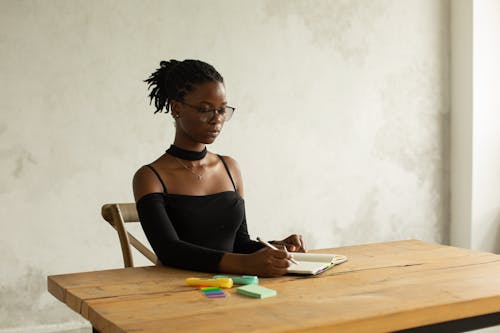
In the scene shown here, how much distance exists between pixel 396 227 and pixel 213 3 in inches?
82.3

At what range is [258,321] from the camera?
157cm

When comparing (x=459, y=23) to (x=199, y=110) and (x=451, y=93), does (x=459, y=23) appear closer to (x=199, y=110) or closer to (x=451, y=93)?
(x=451, y=93)

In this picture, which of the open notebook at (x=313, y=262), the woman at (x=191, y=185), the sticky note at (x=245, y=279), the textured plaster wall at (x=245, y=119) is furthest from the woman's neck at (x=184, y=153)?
the textured plaster wall at (x=245, y=119)

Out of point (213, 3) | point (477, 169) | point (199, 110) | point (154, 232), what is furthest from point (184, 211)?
point (477, 169)

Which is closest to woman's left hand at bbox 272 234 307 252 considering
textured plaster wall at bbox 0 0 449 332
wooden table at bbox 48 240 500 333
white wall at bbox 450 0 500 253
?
wooden table at bbox 48 240 500 333

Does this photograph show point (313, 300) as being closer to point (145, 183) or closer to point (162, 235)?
point (162, 235)

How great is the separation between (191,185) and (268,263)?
49 cm

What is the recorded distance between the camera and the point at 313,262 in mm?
2229

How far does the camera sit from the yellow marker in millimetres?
1920

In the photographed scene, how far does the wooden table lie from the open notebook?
0.03 meters

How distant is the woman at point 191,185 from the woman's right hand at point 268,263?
211 millimetres

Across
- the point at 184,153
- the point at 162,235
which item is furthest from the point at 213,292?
the point at 184,153

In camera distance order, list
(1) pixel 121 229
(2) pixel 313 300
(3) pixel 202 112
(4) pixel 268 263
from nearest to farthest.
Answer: (2) pixel 313 300 → (4) pixel 268 263 → (3) pixel 202 112 → (1) pixel 121 229

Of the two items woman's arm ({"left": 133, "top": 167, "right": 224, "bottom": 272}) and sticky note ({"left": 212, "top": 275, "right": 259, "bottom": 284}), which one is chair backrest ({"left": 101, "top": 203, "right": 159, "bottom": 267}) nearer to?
woman's arm ({"left": 133, "top": 167, "right": 224, "bottom": 272})
